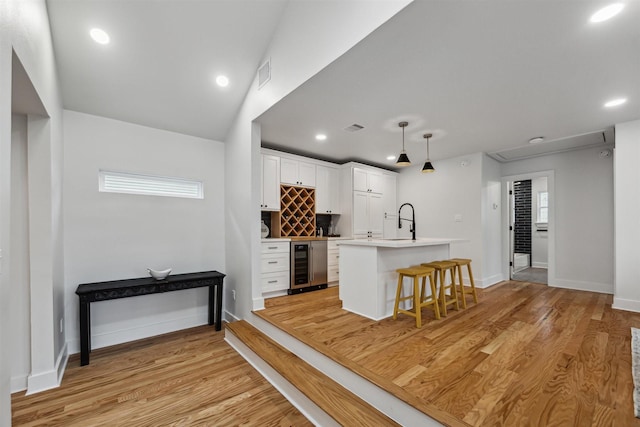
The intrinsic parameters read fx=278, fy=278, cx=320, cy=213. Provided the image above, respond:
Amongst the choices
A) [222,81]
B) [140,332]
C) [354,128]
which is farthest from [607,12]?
[140,332]

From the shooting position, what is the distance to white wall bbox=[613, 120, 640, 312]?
341cm

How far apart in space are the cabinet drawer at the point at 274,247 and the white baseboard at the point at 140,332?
1.21m

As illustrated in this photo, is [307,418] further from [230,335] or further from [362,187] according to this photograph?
[362,187]

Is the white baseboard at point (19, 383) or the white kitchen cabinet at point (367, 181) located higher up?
the white kitchen cabinet at point (367, 181)

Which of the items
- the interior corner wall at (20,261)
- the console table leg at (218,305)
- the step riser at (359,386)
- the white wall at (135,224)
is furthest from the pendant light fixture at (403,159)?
the interior corner wall at (20,261)

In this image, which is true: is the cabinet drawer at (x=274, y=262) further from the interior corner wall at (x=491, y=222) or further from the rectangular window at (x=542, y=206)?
the rectangular window at (x=542, y=206)

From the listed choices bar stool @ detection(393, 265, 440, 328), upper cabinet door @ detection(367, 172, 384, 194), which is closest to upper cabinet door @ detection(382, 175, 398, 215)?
upper cabinet door @ detection(367, 172, 384, 194)

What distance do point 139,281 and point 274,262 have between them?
169cm

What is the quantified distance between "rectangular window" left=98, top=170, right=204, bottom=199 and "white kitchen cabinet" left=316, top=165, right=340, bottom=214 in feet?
6.53

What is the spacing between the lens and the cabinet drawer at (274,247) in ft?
13.4

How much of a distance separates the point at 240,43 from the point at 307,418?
11.3 feet

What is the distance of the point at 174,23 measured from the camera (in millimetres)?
2549

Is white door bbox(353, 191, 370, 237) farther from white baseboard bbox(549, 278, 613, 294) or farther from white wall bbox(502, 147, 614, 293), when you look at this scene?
white baseboard bbox(549, 278, 613, 294)

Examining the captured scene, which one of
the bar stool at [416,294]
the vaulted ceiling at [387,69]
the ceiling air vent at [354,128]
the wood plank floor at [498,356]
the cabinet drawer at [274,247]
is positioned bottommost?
the wood plank floor at [498,356]
